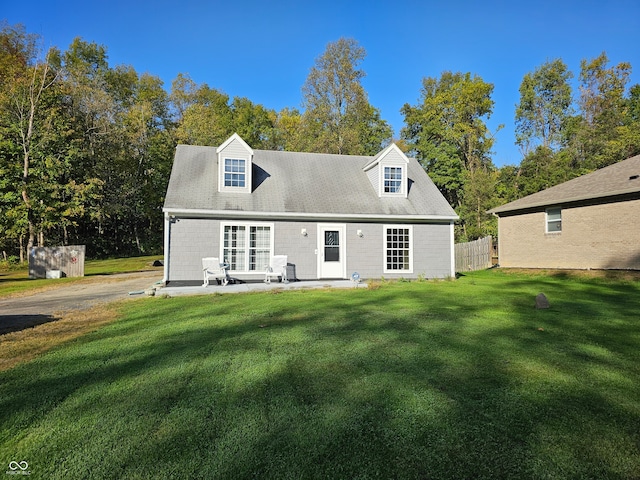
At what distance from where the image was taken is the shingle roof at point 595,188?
1405 centimetres

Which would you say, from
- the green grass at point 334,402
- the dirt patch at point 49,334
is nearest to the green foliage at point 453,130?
the green grass at point 334,402

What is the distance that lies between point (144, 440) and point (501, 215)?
20.6 metres

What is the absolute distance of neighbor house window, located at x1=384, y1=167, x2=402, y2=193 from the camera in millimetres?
15500

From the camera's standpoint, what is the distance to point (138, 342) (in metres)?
5.25

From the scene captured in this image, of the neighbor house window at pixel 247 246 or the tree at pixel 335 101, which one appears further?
the tree at pixel 335 101

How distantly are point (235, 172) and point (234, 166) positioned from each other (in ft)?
0.79

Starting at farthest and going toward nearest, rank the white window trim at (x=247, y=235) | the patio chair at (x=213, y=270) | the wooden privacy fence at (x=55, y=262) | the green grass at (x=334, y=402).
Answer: the wooden privacy fence at (x=55, y=262) → the white window trim at (x=247, y=235) → the patio chair at (x=213, y=270) → the green grass at (x=334, y=402)

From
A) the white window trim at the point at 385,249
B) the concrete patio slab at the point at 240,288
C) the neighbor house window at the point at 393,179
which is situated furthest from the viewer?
the neighbor house window at the point at 393,179

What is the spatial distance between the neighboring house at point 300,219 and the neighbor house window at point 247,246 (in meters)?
0.04

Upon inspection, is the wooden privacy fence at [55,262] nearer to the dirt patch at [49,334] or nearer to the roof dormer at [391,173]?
the dirt patch at [49,334]

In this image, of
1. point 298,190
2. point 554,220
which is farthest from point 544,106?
point 298,190

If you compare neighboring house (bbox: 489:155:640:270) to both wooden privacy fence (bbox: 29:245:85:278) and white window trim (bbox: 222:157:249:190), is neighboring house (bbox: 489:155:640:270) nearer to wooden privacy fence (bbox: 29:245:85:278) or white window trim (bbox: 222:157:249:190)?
white window trim (bbox: 222:157:249:190)

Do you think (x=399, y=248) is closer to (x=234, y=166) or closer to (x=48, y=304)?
(x=234, y=166)

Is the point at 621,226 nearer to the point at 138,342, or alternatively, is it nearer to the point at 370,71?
the point at 138,342
